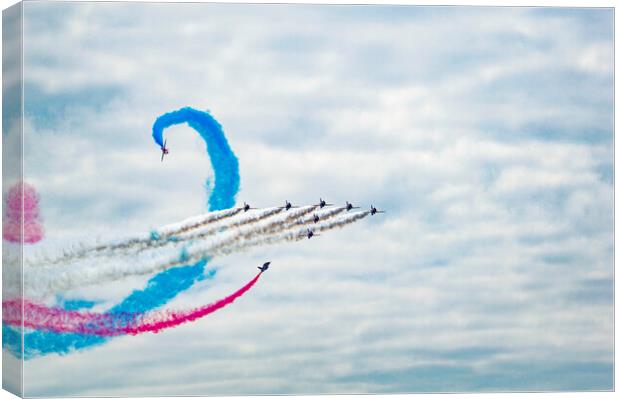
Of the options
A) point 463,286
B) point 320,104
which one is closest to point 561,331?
point 463,286

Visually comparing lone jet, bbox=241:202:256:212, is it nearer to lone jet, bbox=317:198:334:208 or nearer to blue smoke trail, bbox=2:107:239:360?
blue smoke trail, bbox=2:107:239:360

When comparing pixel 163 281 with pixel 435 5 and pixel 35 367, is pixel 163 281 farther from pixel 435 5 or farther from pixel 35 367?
pixel 435 5

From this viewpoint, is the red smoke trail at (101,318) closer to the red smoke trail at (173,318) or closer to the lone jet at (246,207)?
the red smoke trail at (173,318)

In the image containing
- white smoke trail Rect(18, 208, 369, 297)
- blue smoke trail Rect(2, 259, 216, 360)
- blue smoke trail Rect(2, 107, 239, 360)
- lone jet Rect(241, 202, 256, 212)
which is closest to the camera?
white smoke trail Rect(18, 208, 369, 297)

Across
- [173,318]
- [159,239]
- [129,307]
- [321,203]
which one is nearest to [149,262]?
[159,239]

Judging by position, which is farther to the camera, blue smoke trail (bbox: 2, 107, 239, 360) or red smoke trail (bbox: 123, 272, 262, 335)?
red smoke trail (bbox: 123, 272, 262, 335)

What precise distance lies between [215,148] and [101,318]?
368cm

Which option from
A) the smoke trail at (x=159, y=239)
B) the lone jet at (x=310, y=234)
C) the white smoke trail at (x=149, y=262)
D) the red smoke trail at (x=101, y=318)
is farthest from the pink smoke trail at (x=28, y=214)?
the lone jet at (x=310, y=234)

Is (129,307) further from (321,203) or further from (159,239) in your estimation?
(321,203)

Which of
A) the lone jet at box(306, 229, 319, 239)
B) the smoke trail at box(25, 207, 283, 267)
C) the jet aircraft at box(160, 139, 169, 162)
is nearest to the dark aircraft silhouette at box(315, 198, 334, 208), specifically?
the lone jet at box(306, 229, 319, 239)

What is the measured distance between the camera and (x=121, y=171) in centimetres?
2734

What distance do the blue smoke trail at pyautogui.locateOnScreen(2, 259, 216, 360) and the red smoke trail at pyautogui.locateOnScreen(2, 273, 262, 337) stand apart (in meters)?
0.11

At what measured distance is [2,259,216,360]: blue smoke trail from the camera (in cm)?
2733

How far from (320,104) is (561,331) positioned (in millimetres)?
6281
